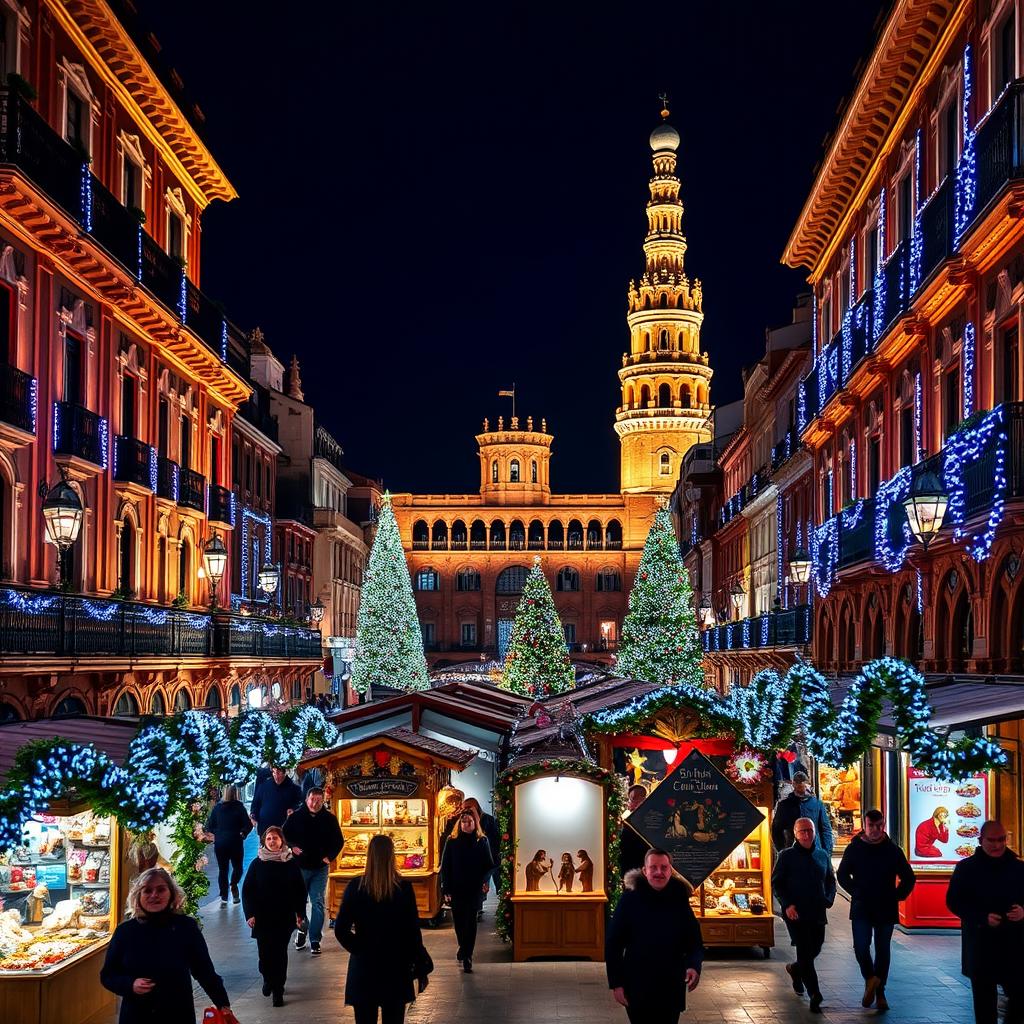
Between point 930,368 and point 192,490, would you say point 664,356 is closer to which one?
point 192,490

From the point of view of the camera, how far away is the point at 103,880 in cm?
1271

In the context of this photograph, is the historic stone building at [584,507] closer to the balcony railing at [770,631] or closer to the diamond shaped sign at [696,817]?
the balcony railing at [770,631]

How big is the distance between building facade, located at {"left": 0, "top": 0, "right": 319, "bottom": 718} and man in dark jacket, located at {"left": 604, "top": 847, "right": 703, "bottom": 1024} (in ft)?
38.0

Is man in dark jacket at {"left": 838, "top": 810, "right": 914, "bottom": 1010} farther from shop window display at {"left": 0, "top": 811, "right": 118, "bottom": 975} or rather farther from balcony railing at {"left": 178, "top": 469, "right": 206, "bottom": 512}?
balcony railing at {"left": 178, "top": 469, "right": 206, "bottom": 512}

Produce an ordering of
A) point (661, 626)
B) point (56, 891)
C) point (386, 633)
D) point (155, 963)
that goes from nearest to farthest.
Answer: point (155, 963)
point (56, 891)
point (661, 626)
point (386, 633)

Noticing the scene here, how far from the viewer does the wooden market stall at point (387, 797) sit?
1744 centimetres

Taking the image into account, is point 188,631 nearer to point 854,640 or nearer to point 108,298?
point 108,298

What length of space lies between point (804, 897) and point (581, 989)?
92.0 inches

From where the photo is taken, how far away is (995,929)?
1081cm

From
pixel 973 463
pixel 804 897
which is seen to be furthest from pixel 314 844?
pixel 973 463

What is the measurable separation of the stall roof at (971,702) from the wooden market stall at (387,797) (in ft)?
17.5

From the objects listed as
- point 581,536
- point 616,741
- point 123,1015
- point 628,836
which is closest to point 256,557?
point 616,741

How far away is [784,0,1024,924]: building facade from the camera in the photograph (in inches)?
651

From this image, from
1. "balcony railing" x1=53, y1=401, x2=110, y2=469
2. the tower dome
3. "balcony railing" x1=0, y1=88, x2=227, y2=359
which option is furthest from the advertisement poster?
the tower dome
